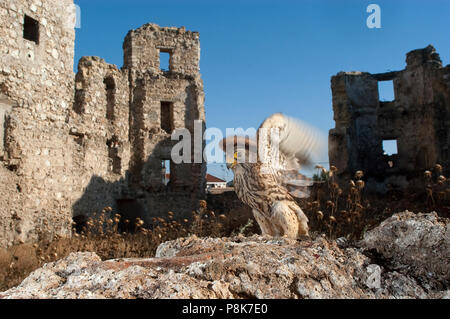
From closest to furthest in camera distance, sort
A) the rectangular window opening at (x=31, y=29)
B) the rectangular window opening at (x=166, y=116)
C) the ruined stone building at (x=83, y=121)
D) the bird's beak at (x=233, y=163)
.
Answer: the bird's beak at (x=233, y=163) < the ruined stone building at (x=83, y=121) < the rectangular window opening at (x=31, y=29) < the rectangular window opening at (x=166, y=116)

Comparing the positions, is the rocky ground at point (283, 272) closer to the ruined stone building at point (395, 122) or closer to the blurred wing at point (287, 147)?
the blurred wing at point (287, 147)

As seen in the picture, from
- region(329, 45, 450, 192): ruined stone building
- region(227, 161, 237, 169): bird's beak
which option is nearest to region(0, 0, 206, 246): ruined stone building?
region(227, 161, 237, 169): bird's beak

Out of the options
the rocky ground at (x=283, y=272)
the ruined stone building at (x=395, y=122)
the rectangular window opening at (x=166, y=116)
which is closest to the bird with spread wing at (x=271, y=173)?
the rocky ground at (x=283, y=272)

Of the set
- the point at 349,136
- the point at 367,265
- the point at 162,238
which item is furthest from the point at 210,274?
the point at 349,136

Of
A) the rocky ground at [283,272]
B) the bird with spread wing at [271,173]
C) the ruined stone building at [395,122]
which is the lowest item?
the rocky ground at [283,272]

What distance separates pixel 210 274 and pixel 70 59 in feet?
Result: 36.1

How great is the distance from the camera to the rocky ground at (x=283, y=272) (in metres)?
1.85

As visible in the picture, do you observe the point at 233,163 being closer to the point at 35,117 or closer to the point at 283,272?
the point at 283,272

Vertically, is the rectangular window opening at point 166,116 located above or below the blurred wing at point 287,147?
above

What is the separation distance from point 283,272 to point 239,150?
122 inches

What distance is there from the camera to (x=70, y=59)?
11633 millimetres

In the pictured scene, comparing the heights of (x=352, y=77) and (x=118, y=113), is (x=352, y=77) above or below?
above

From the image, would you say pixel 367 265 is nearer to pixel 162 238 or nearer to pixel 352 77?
pixel 162 238

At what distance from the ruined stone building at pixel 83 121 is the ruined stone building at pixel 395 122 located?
6652 millimetres
